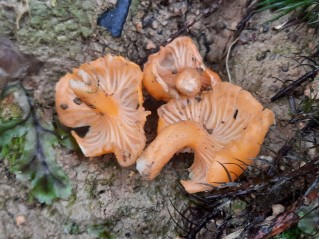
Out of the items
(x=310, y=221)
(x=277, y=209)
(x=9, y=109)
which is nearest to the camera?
(x=310, y=221)

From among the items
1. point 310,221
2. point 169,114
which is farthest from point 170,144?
point 310,221

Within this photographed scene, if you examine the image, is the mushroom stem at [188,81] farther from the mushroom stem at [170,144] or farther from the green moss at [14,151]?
the green moss at [14,151]

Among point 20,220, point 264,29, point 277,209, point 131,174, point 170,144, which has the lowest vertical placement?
point 20,220

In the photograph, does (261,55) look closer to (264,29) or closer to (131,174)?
(264,29)

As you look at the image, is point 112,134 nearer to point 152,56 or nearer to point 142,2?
point 152,56

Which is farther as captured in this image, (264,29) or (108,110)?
(264,29)

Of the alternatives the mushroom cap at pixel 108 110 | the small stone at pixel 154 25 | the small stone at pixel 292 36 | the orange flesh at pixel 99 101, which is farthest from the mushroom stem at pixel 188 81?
the small stone at pixel 292 36

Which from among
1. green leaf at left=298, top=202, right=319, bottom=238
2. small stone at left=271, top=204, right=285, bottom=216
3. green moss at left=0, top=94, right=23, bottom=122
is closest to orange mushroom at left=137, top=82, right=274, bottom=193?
small stone at left=271, top=204, right=285, bottom=216
